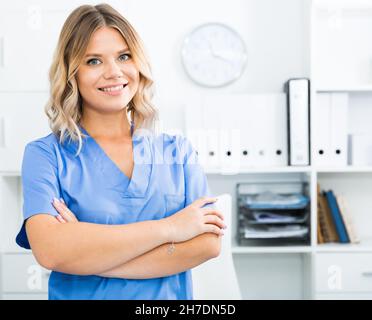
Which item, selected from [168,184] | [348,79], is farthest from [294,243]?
[168,184]

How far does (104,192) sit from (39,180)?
0.25ft

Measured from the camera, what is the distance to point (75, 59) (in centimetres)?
62

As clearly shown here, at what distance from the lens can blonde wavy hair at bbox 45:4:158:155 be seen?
0.63 meters

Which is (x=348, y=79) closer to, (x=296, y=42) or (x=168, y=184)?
(x=296, y=42)

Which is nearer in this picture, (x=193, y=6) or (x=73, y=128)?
(x=73, y=128)

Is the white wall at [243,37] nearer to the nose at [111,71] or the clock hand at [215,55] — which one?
the clock hand at [215,55]

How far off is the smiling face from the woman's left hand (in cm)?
14

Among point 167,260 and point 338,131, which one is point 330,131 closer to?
point 338,131

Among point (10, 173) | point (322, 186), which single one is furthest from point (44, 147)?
point (322, 186)

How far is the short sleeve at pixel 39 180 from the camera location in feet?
1.98

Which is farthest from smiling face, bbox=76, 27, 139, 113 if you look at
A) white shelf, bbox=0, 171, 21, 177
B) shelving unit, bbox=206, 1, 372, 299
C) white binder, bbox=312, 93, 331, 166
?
white binder, bbox=312, 93, 331, 166
